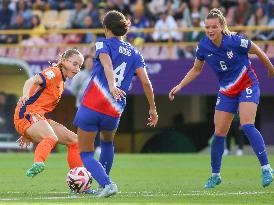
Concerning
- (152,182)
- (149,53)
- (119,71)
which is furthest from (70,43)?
(119,71)

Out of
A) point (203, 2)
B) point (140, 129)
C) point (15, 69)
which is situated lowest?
point (140, 129)

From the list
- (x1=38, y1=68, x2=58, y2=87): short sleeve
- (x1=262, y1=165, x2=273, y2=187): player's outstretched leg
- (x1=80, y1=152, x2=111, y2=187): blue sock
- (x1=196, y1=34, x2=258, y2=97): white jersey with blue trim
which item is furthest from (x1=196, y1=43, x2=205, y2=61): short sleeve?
(x1=80, y1=152, x2=111, y2=187): blue sock

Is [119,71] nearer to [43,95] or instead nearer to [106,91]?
[106,91]

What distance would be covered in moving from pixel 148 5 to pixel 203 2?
1920 mm

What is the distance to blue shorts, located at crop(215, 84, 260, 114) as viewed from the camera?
41.6 ft

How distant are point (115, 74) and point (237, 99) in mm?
2233

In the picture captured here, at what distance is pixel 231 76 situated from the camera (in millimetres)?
12820

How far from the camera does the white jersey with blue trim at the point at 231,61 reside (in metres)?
12.7

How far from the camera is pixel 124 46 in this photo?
1126cm

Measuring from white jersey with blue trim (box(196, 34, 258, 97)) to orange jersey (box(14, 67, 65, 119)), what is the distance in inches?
72.8

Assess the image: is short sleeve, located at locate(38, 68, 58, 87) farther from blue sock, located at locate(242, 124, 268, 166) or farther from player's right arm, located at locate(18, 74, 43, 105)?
blue sock, located at locate(242, 124, 268, 166)

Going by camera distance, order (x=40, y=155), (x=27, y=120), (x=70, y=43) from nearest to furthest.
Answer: (x=40, y=155) → (x=27, y=120) → (x=70, y=43)

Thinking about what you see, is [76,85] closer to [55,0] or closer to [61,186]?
[55,0]

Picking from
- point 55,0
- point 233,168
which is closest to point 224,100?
point 233,168
